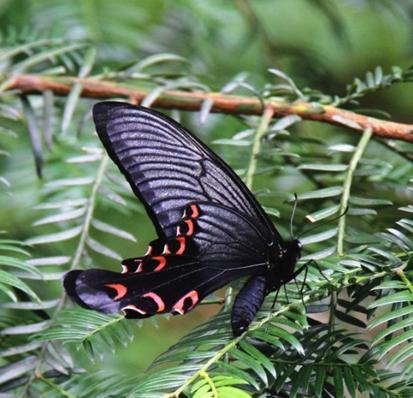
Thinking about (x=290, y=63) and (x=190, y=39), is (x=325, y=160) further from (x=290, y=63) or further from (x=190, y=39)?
(x=190, y=39)

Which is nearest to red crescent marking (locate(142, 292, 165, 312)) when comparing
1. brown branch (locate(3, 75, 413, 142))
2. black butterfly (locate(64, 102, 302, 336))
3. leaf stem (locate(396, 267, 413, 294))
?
black butterfly (locate(64, 102, 302, 336))

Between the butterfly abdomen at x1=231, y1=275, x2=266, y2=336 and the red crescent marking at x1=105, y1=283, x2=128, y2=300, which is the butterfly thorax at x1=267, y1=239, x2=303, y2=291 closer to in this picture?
the butterfly abdomen at x1=231, y1=275, x2=266, y2=336

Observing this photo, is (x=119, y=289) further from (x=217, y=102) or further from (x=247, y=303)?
(x=217, y=102)

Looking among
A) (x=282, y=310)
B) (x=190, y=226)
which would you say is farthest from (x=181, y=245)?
(x=282, y=310)

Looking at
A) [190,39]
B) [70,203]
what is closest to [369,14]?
[190,39]

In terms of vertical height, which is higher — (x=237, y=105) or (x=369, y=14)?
(x=237, y=105)

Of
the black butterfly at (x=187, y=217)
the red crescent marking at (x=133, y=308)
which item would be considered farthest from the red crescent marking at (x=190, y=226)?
the red crescent marking at (x=133, y=308)

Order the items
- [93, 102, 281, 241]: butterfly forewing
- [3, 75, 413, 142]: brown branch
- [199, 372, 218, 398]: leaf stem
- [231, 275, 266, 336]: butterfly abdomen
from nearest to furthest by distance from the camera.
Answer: [199, 372, 218, 398]: leaf stem
[231, 275, 266, 336]: butterfly abdomen
[93, 102, 281, 241]: butterfly forewing
[3, 75, 413, 142]: brown branch
